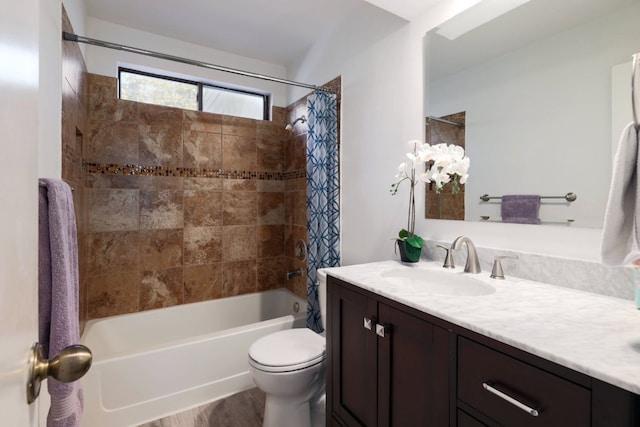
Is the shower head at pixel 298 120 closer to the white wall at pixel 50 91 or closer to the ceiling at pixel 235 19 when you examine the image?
the ceiling at pixel 235 19

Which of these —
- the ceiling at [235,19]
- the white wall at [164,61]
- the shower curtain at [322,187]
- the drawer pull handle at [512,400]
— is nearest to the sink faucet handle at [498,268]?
the drawer pull handle at [512,400]

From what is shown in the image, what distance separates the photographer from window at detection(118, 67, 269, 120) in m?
2.51

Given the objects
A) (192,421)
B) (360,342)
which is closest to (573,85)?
(360,342)

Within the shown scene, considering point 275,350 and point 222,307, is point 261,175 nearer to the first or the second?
point 222,307

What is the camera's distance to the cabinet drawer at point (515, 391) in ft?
2.04

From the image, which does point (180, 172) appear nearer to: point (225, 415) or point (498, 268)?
point (225, 415)

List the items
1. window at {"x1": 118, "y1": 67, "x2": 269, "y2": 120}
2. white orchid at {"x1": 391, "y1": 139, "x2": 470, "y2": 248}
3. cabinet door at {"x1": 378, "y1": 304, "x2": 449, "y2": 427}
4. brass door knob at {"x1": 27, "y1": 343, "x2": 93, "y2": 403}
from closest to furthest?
brass door knob at {"x1": 27, "y1": 343, "x2": 93, "y2": 403} → cabinet door at {"x1": 378, "y1": 304, "x2": 449, "y2": 427} → white orchid at {"x1": 391, "y1": 139, "x2": 470, "y2": 248} → window at {"x1": 118, "y1": 67, "x2": 269, "y2": 120}

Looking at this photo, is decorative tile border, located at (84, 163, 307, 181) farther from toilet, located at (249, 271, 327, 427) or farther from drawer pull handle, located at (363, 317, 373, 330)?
drawer pull handle, located at (363, 317, 373, 330)

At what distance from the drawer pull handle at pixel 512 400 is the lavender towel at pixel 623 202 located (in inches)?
14.6

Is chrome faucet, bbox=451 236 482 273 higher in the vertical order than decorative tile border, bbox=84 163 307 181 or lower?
lower

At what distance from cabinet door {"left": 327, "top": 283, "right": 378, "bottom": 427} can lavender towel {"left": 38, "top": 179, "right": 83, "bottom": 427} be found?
0.90 metres

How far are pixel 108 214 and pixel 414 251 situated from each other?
7.48ft

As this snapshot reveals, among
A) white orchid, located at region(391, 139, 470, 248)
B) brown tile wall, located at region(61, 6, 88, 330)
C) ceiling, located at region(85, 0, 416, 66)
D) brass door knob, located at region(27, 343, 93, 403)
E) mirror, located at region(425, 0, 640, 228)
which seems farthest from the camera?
ceiling, located at region(85, 0, 416, 66)

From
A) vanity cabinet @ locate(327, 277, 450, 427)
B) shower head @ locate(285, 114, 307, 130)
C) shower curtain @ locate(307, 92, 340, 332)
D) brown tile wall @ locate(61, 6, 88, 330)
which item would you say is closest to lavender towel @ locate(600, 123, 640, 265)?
vanity cabinet @ locate(327, 277, 450, 427)
